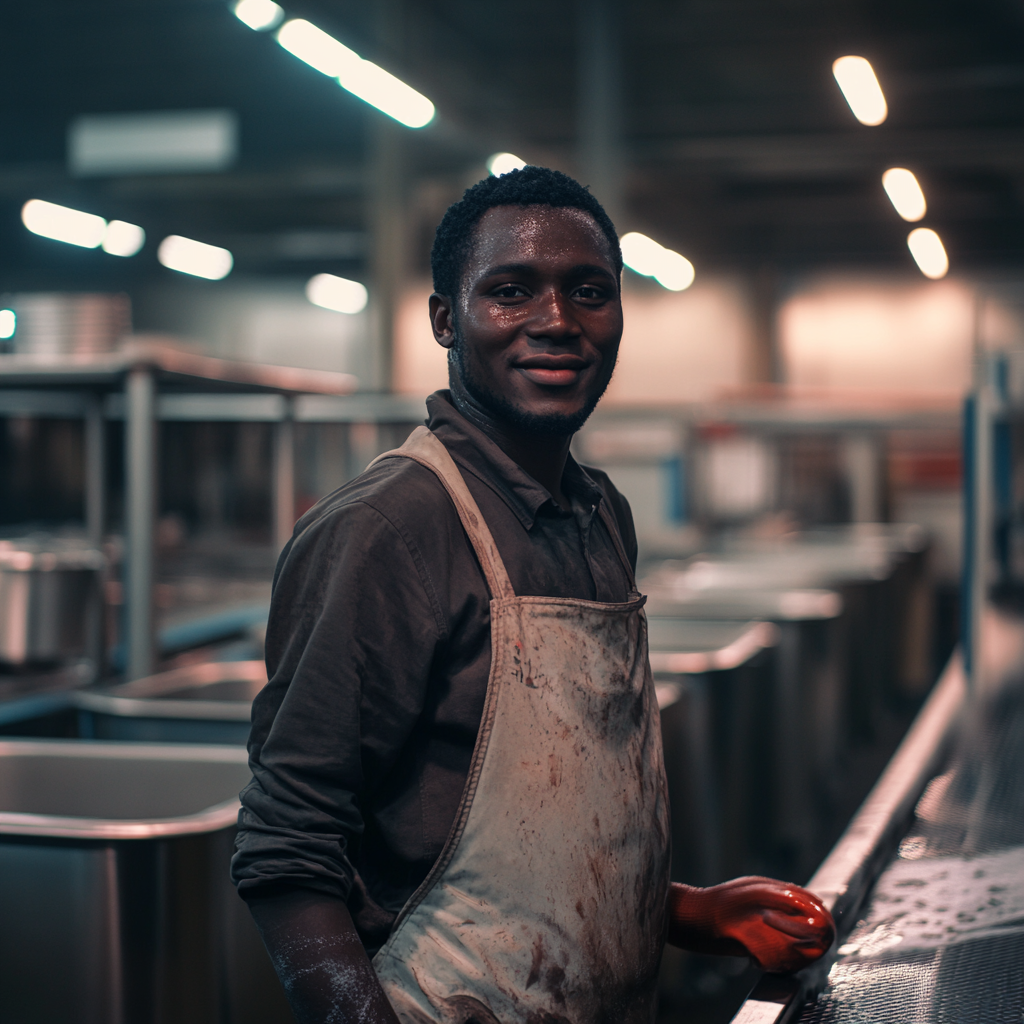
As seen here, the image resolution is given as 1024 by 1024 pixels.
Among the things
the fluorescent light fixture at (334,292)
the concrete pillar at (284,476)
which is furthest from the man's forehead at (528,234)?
the fluorescent light fixture at (334,292)

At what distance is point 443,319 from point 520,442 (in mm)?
126

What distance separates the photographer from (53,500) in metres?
5.96

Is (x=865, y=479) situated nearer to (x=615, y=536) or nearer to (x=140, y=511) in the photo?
(x=140, y=511)

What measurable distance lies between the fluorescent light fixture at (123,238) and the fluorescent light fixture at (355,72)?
26.6 ft

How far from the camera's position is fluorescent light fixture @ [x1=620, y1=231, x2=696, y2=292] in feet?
32.9

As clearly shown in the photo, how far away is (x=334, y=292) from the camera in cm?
1444

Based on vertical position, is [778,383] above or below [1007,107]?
below

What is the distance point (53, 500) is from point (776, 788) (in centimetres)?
403

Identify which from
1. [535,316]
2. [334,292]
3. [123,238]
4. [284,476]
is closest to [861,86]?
[284,476]

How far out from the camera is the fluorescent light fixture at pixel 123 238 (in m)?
12.5

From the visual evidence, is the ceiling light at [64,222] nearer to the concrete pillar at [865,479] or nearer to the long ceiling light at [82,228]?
the long ceiling light at [82,228]

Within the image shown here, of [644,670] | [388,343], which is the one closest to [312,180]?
[388,343]

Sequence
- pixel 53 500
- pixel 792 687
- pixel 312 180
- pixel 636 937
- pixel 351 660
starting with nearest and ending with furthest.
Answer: pixel 351 660
pixel 636 937
pixel 792 687
pixel 53 500
pixel 312 180

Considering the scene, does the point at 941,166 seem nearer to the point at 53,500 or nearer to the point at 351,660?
the point at 53,500
